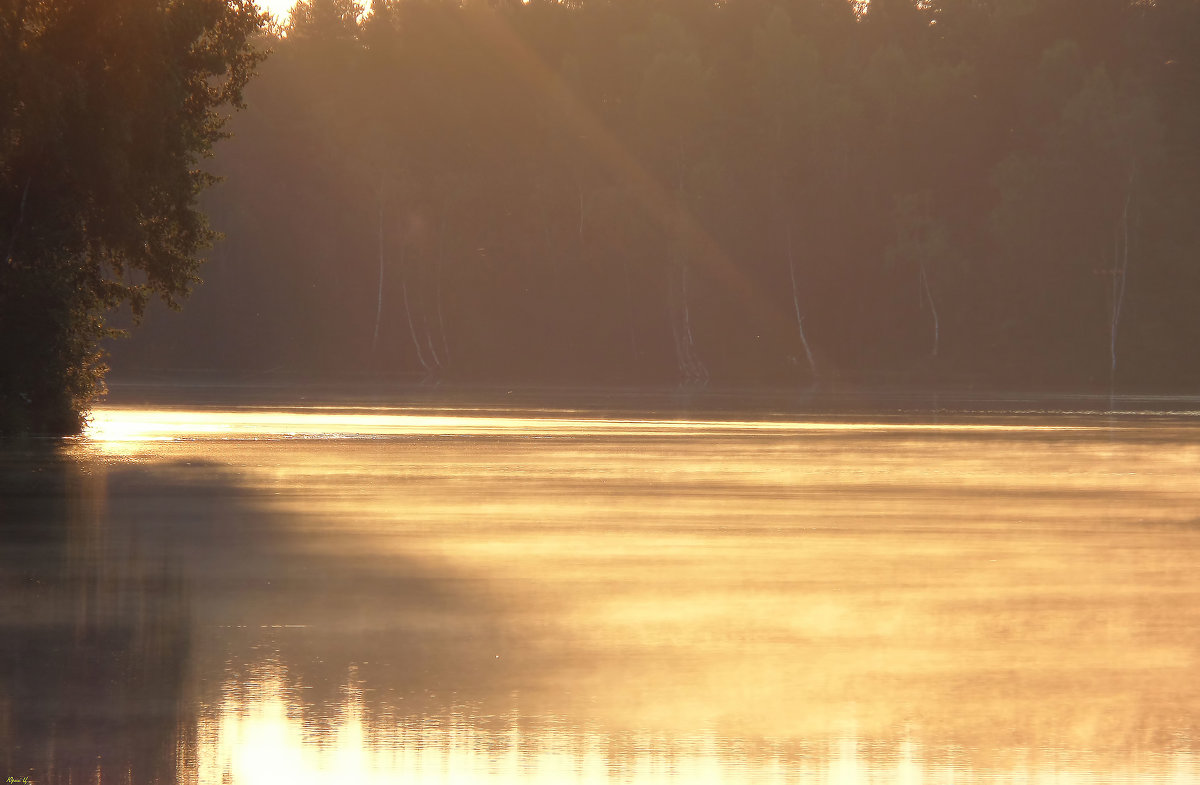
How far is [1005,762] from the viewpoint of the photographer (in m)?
6.82

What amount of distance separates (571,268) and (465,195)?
21.1 feet

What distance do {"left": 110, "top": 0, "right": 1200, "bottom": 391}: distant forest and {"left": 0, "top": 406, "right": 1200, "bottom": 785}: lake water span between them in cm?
5146

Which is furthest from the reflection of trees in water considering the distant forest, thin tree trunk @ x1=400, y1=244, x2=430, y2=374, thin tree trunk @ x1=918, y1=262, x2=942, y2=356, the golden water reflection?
thin tree trunk @ x1=400, y1=244, x2=430, y2=374

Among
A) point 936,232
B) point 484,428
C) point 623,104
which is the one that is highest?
point 623,104

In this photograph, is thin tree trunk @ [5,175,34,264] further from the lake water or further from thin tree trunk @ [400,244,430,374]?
thin tree trunk @ [400,244,430,374]

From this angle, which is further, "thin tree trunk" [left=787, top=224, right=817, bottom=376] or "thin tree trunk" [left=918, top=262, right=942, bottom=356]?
"thin tree trunk" [left=787, top=224, right=817, bottom=376]

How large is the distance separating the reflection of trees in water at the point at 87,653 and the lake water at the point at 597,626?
0.09ft

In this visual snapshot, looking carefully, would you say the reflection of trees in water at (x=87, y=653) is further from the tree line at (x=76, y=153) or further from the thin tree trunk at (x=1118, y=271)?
the thin tree trunk at (x=1118, y=271)

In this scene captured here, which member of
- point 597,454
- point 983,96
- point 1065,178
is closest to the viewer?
point 597,454

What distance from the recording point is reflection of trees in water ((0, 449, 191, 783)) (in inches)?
266

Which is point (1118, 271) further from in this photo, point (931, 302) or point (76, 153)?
point (76, 153)

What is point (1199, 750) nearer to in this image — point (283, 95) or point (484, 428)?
point (484, 428)

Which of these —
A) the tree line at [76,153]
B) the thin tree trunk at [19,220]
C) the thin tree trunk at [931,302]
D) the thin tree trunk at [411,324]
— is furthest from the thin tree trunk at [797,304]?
the thin tree trunk at [19,220]

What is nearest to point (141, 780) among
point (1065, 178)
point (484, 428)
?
point (484, 428)
